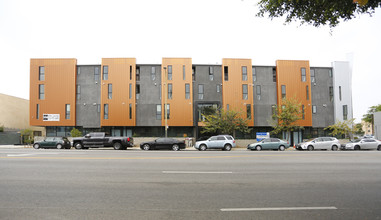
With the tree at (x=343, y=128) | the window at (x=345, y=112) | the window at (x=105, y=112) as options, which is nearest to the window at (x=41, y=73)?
the window at (x=105, y=112)

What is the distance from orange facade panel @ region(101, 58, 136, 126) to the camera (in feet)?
122

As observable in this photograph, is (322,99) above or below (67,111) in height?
above

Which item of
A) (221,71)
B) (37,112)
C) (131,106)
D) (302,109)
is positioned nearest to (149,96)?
(131,106)

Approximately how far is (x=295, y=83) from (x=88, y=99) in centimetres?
3181

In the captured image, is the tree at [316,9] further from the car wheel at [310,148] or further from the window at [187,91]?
the window at [187,91]

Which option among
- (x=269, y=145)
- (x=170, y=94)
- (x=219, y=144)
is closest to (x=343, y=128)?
(x=269, y=145)

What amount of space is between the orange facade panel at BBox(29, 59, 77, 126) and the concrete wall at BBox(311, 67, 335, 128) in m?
37.0

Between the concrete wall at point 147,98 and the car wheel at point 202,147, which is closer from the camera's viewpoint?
the car wheel at point 202,147

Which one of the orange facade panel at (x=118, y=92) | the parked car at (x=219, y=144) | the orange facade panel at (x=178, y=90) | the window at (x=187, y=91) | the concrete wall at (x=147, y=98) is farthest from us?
the window at (x=187, y=91)

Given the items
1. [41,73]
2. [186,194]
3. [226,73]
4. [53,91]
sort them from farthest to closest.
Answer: [226,73] → [41,73] → [53,91] → [186,194]

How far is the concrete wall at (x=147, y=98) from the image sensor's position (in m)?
37.5

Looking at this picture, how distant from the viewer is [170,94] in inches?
1484

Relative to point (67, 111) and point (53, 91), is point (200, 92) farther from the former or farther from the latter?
point (53, 91)

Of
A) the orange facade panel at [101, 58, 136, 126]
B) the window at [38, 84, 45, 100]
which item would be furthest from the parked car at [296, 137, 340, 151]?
the window at [38, 84, 45, 100]
